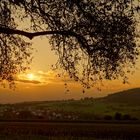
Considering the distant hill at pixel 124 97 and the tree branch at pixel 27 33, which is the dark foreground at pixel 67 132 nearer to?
the tree branch at pixel 27 33

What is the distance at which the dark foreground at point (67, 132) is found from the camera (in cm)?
2911

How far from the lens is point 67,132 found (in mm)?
31422

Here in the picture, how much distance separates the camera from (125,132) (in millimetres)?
31391

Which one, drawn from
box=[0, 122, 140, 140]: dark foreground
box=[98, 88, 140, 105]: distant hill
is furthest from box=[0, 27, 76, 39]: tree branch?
box=[98, 88, 140, 105]: distant hill

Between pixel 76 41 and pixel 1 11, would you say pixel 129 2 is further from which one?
pixel 1 11

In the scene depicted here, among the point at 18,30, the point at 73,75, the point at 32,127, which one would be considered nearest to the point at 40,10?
the point at 18,30

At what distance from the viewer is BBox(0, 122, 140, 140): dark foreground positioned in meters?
29.1

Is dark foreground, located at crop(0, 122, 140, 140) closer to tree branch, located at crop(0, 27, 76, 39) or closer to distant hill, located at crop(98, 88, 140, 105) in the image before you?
tree branch, located at crop(0, 27, 76, 39)

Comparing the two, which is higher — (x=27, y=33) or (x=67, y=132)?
(x=27, y=33)

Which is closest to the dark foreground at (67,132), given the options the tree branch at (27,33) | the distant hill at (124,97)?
the tree branch at (27,33)

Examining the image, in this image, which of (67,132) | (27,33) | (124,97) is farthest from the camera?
(124,97)

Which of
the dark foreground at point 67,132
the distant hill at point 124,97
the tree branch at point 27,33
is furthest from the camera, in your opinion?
the distant hill at point 124,97

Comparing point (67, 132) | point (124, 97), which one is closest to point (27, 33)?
point (67, 132)

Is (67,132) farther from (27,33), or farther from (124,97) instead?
(124,97)
